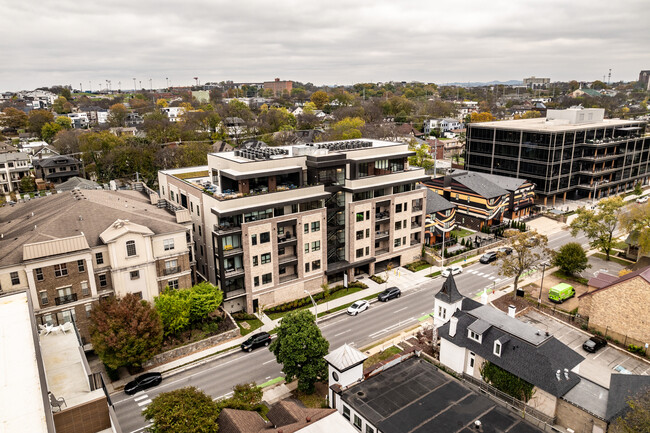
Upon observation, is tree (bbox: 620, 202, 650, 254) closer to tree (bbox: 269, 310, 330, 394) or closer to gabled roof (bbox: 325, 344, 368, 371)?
gabled roof (bbox: 325, 344, 368, 371)

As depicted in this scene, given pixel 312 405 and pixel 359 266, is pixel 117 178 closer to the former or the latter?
pixel 359 266

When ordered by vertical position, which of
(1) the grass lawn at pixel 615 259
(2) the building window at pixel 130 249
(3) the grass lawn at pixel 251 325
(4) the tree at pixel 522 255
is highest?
(2) the building window at pixel 130 249

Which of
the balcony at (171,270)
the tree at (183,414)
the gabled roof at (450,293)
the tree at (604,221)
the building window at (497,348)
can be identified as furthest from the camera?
the tree at (604,221)

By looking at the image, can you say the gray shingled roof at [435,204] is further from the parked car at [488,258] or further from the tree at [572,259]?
the tree at [572,259]

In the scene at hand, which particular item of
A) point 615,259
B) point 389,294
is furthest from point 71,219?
point 615,259

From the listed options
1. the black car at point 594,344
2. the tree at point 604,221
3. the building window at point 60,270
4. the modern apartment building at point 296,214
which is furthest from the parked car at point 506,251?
the building window at point 60,270

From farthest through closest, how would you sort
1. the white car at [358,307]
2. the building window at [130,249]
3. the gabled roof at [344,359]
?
the white car at [358,307], the building window at [130,249], the gabled roof at [344,359]
